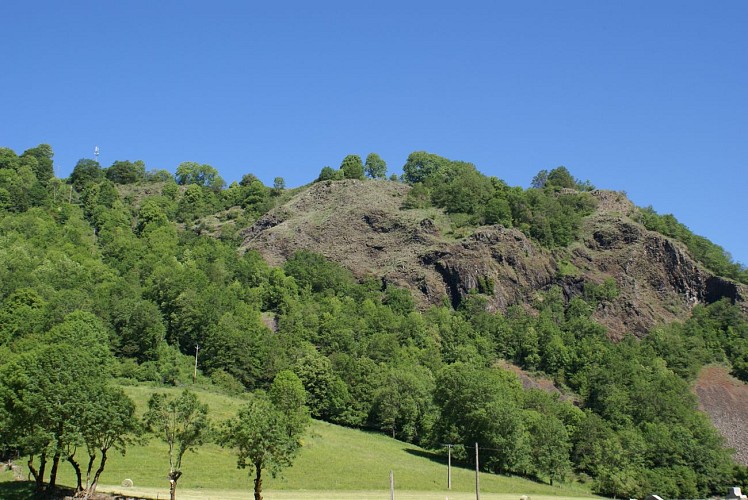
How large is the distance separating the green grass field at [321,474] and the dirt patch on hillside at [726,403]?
1908 inches

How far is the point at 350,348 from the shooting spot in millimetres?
135000

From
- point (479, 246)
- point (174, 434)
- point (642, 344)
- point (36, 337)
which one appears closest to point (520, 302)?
point (479, 246)

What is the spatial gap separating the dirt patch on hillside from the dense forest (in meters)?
3.33

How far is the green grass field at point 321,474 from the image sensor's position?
6312 cm

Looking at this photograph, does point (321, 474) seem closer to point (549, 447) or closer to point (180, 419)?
point (180, 419)

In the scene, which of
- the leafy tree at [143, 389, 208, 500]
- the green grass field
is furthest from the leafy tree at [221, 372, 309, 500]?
the green grass field

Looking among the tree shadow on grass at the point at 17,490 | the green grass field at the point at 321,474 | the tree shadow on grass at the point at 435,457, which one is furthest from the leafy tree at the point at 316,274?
the tree shadow on grass at the point at 17,490

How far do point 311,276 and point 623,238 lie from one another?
8156 centimetres

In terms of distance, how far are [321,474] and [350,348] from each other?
198 feet

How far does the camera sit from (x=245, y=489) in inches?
2539

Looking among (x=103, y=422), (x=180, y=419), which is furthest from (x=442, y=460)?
(x=103, y=422)

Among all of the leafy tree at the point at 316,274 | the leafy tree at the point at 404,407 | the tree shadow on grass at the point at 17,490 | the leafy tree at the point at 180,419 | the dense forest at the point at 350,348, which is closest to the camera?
the tree shadow on grass at the point at 17,490

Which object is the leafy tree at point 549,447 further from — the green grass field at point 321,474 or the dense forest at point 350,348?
the green grass field at point 321,474

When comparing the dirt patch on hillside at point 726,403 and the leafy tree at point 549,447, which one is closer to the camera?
the leafy tree at point 549,447
